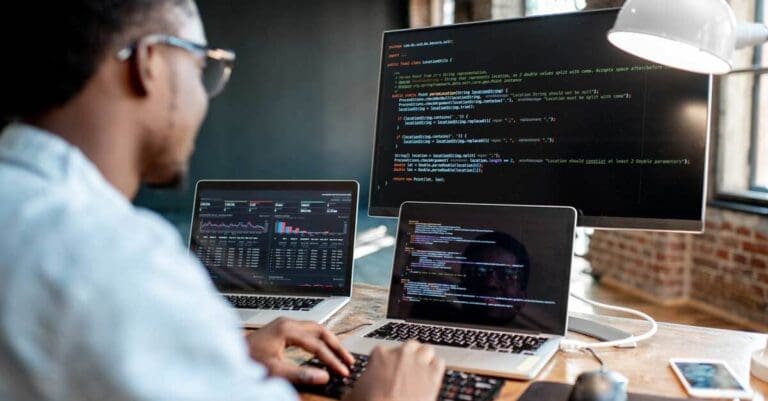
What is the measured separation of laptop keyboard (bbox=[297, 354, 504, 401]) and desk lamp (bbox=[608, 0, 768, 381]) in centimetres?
40

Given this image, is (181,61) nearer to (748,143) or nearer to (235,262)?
(235,262)

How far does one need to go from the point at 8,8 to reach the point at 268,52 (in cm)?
711

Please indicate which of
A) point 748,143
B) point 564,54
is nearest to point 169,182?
point 564,54

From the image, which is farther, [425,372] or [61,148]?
[425,372]

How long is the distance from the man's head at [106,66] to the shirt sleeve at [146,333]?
17 centimetres

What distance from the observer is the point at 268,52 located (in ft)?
24.6

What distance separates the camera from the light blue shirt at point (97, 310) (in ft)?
1.54

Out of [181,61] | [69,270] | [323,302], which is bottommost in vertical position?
[323,302]

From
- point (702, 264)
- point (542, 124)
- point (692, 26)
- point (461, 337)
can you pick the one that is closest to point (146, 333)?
point (461, 337)

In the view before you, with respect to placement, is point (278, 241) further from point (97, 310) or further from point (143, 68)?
point (97, 310)

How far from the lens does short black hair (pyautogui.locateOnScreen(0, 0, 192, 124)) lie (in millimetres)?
593

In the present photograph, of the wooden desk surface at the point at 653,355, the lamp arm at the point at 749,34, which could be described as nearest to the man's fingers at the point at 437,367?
the wooden desk surface at the point at 653,355

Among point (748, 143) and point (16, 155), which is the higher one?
point (748, 143)

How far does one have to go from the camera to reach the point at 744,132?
3.73 meters
